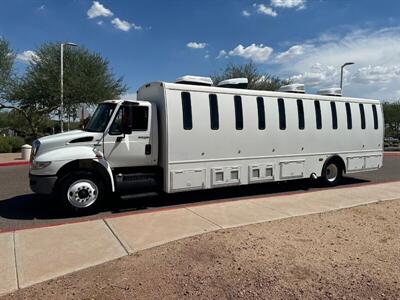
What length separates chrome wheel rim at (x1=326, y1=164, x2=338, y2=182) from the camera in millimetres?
10719

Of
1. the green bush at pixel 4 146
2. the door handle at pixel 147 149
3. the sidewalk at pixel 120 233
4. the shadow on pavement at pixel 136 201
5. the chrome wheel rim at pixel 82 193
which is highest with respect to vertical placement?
the green bush at pixel 4 146

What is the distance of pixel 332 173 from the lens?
35.5 ft

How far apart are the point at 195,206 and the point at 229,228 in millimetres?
1858

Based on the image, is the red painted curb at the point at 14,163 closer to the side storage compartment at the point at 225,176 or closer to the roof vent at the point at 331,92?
the side storage compartment at the point at 225,176

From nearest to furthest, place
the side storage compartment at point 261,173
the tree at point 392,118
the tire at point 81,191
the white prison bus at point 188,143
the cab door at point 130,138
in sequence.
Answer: the tire at point 81,191 < the white prison bus at point 188,143 < the cab door at point 130,138 < the side storage compartment at point 261,173 < the tree at point 392,118

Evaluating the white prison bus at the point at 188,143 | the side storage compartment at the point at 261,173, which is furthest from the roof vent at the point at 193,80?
the side storage compartment at the point at 261,173

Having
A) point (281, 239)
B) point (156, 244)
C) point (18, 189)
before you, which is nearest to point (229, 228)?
point (281, 239)

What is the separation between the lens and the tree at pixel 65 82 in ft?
87.2

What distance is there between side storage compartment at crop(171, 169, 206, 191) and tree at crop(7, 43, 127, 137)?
69.5 ft

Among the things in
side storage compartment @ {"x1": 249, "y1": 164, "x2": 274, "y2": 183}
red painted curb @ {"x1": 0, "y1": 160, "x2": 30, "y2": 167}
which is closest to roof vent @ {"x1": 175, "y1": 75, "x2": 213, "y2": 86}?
side storage compartment @ {"x1": 249, "y1": 164, "x2": 274, "y2": 183}

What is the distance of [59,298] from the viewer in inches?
144

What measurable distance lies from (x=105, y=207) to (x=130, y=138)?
1695 mm

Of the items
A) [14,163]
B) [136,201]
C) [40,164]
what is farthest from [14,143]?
[40,164]

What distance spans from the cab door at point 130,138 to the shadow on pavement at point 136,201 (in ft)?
2.87
